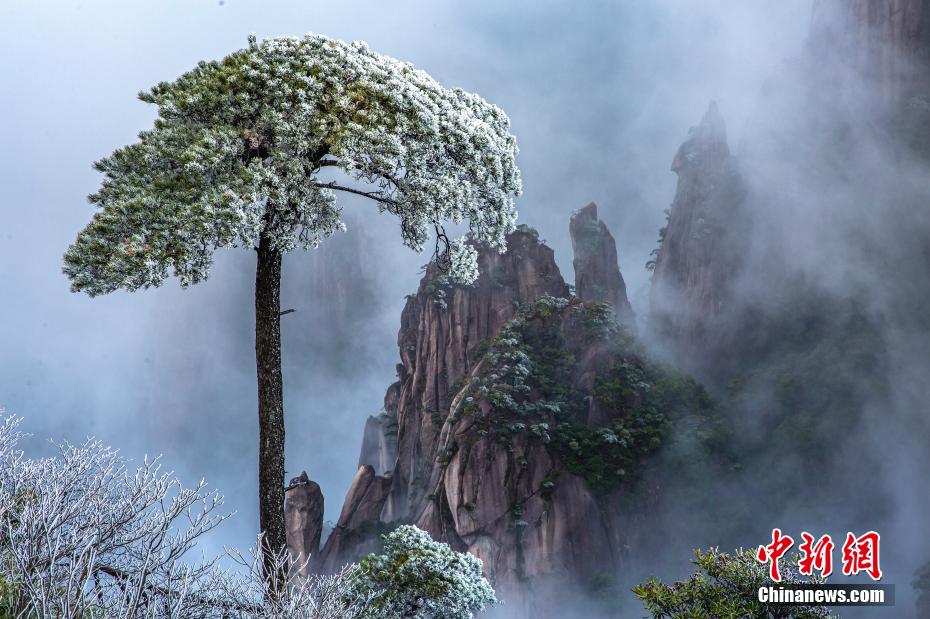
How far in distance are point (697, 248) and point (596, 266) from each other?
8.46 metres

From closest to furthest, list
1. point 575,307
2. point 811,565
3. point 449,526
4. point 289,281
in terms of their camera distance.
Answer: point 811,565 < point 449,526 < point 575,307 < point 289,281

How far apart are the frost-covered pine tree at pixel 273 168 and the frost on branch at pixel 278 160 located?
19 mm

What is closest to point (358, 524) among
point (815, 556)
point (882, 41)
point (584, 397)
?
point (584, 397)

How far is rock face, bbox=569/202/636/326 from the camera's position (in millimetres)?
57562

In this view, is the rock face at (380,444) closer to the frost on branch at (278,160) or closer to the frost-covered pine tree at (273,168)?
the frost-covered pine tree at (273,168)

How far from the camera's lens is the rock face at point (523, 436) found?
130 ft

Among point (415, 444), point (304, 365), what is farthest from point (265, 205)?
point (304, 365)

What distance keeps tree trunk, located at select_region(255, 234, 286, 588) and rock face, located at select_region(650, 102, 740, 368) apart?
161 ft

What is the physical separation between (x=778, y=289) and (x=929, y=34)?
22.4 meters

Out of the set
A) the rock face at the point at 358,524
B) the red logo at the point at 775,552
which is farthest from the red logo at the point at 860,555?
the rock face at the point at 358,524

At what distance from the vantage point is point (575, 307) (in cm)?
4822

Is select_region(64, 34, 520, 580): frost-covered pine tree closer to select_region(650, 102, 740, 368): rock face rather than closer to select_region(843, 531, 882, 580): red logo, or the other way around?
select_region(843, 531, 882, 580): red logo

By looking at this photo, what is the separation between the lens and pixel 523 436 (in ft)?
136

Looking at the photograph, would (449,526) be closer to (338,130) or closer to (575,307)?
(575,307)
